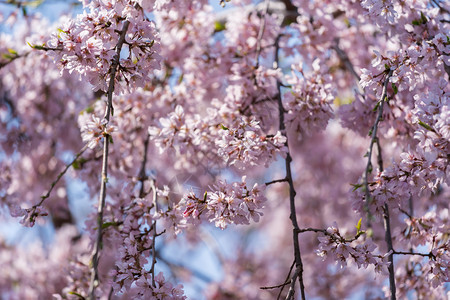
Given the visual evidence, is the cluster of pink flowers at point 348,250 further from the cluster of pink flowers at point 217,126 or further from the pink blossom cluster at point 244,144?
A: the pink blossom cluster at point 244,144

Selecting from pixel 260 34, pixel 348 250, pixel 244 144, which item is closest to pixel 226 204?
pixel 244 144

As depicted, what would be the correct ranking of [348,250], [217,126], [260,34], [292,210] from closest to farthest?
[348,250] → [292,210] → [217,126] → [260,34]

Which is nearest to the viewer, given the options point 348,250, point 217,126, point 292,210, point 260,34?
point 348,250

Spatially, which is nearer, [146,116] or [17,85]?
[146,116]

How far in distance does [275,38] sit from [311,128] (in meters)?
0.97

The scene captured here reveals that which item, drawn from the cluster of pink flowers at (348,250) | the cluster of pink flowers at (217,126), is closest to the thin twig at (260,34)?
the cluster of pink flowers at (217,126)

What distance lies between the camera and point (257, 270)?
261 inches

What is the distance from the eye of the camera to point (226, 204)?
2088 mm

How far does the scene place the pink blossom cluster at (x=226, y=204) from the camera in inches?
81.8

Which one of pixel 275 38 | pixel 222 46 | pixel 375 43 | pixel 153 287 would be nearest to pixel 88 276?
pixel 153 287

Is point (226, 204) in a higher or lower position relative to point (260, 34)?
lower

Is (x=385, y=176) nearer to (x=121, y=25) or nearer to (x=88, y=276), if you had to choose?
(x=121, y=25)

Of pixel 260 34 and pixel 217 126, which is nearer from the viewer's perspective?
pixel 217 126

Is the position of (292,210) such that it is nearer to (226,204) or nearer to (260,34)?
(226,204)
